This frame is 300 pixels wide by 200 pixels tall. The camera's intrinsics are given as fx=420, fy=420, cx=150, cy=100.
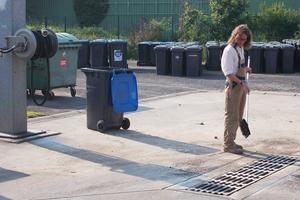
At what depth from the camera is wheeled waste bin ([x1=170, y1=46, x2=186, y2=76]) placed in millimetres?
16781

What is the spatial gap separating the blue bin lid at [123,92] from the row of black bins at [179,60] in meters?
9.14

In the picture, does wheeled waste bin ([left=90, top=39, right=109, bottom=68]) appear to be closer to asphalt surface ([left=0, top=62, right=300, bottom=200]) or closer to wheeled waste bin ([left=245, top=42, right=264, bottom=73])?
wheeled waste bin ([left=245, top=42, right=264, bottom=73])

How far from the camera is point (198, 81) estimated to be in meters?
15.3

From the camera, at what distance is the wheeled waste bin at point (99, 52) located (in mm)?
18375

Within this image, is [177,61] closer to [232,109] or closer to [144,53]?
[144,53]

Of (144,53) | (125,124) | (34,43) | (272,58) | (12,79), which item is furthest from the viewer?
(144,53)

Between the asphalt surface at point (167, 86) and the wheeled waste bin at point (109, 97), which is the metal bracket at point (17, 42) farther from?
the asphalt surface at point (167, 86)

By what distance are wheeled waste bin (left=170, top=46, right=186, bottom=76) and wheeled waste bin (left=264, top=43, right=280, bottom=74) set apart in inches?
143

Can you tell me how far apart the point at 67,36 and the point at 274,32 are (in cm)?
1666

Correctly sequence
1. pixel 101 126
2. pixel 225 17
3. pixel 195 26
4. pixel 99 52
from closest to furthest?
pixel 101 126 → pixel 99 52 → pixel 225 17 → pixel 195 26

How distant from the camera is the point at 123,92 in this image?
7.53m

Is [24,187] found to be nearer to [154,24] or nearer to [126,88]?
[126,88]

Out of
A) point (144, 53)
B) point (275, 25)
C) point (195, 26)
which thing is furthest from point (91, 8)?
point (144, 53)

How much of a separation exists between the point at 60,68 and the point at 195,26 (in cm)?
1358
